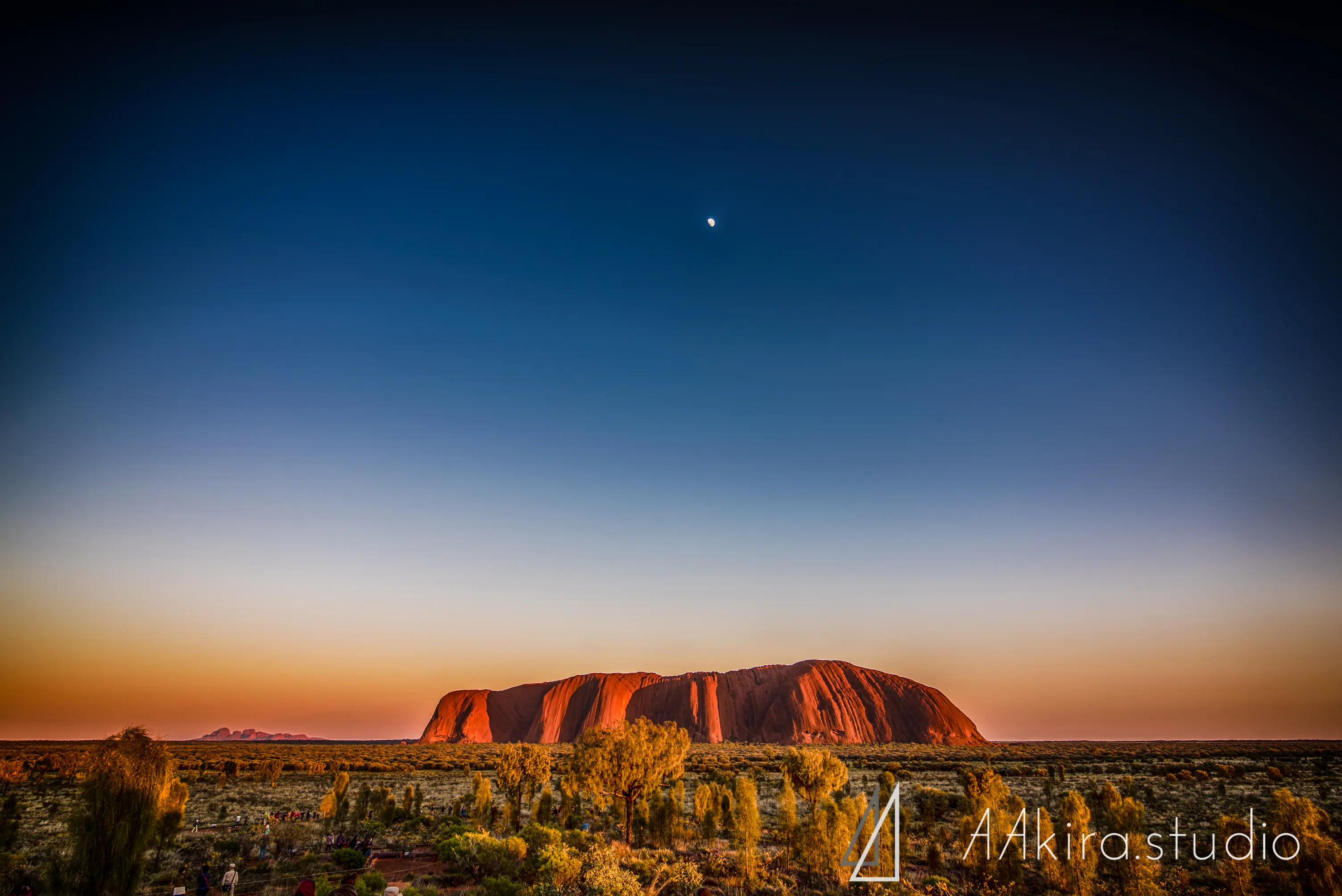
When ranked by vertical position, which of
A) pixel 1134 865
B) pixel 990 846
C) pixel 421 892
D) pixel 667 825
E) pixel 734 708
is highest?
pixel 1134 865

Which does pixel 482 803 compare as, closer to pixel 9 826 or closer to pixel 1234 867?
pixel 9 826

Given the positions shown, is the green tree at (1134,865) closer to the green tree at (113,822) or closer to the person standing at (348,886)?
the person standing at (348,886)

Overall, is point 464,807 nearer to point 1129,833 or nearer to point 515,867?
point 515,867

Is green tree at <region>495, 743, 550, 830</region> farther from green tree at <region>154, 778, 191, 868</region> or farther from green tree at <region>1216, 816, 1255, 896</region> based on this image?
green tree at <region>1216, 816, 1255, 896</region>

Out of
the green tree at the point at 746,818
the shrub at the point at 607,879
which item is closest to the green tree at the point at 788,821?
the green tree at the point at 746,818

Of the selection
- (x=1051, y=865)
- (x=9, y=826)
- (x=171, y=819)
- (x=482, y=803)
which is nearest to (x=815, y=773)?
(x=1051, y=865)

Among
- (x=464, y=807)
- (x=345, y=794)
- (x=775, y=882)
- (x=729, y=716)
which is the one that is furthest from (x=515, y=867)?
(x=729, y=716)

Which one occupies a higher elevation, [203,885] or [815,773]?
[815,773]

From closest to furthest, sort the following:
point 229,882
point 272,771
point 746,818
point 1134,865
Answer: point 1134,865, point 229,882, point 746,818, point 272,771
